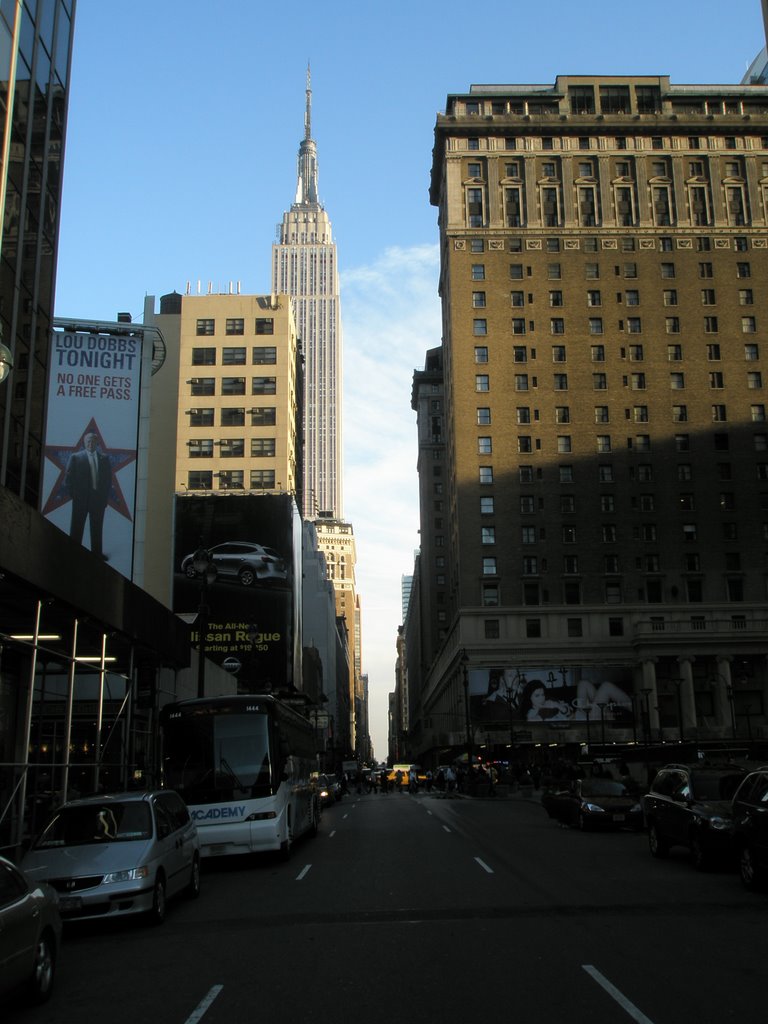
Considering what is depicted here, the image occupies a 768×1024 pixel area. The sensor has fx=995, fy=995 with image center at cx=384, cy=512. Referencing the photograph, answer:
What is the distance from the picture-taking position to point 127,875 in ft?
39.1

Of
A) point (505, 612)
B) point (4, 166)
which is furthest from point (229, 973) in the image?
point (505, 612)

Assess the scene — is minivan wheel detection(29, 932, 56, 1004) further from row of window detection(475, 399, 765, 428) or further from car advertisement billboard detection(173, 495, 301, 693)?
row of window detection(475, 399, 765, 428)

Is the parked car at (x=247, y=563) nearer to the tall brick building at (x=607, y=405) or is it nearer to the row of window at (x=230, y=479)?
the row of window at (x=230, y=479)

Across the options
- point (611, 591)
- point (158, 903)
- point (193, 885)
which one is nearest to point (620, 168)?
point (611, 591)

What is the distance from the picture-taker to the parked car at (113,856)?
11.7m

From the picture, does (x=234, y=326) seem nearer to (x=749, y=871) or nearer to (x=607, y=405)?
(x=607, y=405)

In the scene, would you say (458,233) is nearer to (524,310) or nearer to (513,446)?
(524,310)

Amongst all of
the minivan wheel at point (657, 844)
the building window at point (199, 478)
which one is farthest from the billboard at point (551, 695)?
the minivan wheel at point (657, 844)

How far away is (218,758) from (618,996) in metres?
12.4

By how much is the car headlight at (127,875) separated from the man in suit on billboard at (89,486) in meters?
33.0

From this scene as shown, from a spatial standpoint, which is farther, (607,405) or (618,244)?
(618,244)

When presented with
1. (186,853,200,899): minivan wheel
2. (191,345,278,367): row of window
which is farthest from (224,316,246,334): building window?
(186,853,200,899): minivan wheel

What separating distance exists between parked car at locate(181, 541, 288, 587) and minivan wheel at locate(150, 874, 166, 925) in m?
55.1

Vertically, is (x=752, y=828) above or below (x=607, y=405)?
below
